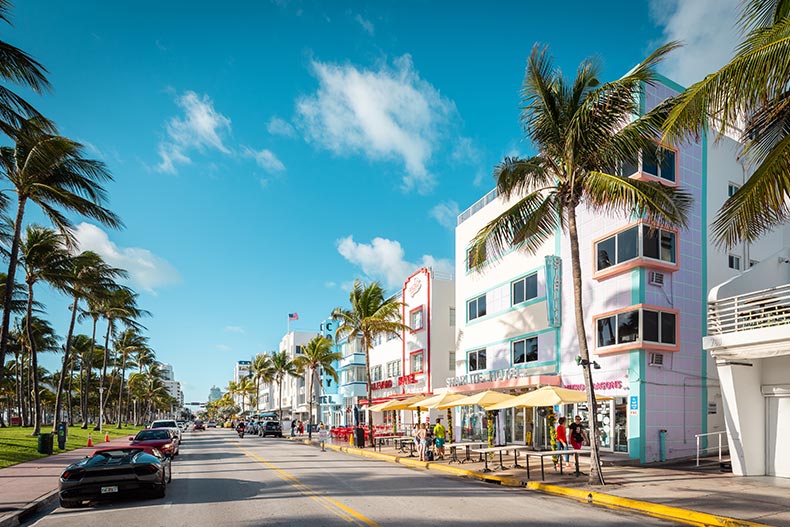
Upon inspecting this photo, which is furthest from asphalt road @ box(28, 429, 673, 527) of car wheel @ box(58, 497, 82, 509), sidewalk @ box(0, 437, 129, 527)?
sidewalk @ box(0, 437, 129, 527)

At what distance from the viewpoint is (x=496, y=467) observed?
21828 millimetres

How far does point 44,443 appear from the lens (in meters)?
28.4

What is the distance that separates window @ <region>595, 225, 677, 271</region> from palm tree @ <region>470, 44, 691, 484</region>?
17.7 feet

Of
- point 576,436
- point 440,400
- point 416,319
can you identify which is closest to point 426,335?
point 416,319

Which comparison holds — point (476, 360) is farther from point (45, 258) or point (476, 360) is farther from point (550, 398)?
point (45, 258)

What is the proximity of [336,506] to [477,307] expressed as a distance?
928 inches

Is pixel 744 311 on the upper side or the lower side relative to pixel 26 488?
upper

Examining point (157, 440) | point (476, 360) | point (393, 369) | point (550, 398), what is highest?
point (476, 360)

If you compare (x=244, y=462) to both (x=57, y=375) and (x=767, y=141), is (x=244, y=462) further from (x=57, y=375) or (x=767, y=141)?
(x=57, y=375)

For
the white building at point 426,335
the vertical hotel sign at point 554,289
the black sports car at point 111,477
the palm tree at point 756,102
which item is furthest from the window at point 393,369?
the palm tree at point 756,102

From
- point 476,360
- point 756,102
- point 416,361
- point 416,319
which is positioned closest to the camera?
point 756,102

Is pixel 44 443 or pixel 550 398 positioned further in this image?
pixel 44 443

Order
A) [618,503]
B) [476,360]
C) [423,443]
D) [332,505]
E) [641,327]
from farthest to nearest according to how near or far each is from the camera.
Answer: [476,360] → [423,443] → [641,327] → [618,503] → [332,505]

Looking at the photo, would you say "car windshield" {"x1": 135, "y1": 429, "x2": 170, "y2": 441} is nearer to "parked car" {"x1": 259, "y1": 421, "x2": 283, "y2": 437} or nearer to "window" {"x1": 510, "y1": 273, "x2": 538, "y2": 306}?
"window" {"x1": 510, "y1": 273, "x2": 538, "y2": 306}
